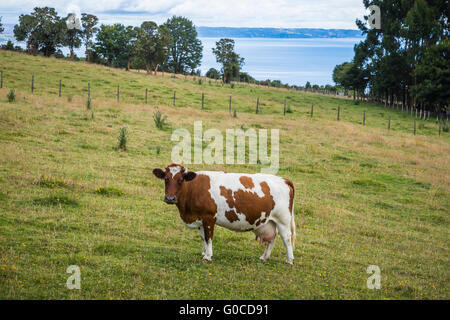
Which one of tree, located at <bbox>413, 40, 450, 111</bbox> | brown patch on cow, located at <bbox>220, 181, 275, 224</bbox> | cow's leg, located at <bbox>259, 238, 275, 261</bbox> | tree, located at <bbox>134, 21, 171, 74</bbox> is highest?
tree, located at <bbox>134, 21, 171, 74</bbox>

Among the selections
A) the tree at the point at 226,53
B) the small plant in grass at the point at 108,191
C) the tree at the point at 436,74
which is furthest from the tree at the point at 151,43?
the small plant in grass at the point at 108,191

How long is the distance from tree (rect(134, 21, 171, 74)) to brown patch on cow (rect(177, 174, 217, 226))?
2550 inches

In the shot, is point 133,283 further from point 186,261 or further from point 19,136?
point 19,136

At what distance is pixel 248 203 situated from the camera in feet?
29.4

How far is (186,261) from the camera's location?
349 inches

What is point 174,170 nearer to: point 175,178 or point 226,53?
point 175,178

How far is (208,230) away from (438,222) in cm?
951

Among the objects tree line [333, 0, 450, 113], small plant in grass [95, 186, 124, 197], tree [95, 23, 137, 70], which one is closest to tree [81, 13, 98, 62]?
tree [95, 23, 137, 70]

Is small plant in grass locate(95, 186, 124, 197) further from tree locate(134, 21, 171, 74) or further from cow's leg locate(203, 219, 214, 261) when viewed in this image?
tree locate(134, 21, 171, 74)

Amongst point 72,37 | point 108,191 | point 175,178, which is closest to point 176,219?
point 108,191

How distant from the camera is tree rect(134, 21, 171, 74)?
71.1 metres

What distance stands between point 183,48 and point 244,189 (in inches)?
3652

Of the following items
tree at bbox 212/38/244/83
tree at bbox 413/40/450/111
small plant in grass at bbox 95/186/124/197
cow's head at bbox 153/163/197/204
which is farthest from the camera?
tree at bbox 212/38/244/83

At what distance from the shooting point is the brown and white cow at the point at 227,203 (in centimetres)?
886
